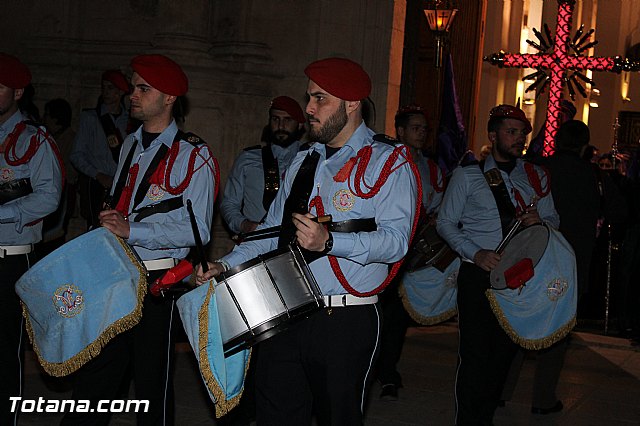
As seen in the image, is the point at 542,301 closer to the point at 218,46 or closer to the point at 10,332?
the point at 10,332

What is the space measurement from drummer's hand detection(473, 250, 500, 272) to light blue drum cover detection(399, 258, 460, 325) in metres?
1.85

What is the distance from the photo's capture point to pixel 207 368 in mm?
4320

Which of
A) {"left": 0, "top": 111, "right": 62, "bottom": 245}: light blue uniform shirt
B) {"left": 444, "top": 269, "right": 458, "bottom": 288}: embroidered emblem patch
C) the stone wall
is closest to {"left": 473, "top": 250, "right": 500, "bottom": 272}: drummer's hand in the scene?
{"left": 444, "top": 269, "right": 458, "bottom": 288}: embroidered emblem patch

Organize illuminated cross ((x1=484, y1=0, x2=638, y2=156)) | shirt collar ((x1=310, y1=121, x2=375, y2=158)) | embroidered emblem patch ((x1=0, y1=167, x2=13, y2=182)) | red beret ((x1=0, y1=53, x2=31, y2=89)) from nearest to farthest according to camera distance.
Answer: shirt collar ((x1=310, y1=121, x2=375, y2=158)) < embroidered emblem patch ((x1=0, y1=167, x2=13, y2=182)) < red beret ((x1=0, y1=53, x2=31, y2=89)) < illuminated cross ((x1=484, y1=0, x2=638, y2=156))

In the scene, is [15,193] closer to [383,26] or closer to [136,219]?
[136,219]

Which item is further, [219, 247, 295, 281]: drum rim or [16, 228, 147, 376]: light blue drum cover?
[16, 228, 147, 376]: light blue drum cover

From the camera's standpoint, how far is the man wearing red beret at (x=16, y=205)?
5.66 m

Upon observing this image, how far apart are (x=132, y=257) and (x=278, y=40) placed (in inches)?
271

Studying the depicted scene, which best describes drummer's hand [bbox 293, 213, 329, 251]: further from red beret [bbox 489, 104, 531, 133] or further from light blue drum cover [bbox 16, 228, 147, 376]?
red beret [bbox 489, 104, 531, 133]

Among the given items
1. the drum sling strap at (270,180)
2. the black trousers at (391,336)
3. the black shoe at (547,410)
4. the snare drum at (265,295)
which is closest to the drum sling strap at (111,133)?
the drum sling strap at (270,180)

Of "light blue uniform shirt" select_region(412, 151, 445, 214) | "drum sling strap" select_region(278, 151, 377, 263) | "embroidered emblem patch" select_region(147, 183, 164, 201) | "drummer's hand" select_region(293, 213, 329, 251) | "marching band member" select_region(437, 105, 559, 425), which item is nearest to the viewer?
"drummer's hand" select_region(293, 213, 329, 251)

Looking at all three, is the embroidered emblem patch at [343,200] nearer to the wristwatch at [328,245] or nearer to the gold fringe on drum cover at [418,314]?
the wristwatch at [328,245]

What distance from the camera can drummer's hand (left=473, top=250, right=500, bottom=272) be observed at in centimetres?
615

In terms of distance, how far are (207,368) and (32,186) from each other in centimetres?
200
